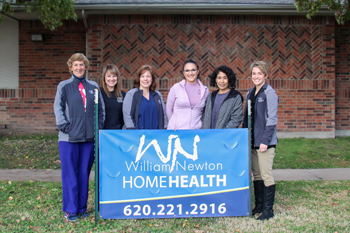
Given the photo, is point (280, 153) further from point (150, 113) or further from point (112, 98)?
point (112, 98)

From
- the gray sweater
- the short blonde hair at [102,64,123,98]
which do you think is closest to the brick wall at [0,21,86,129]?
the short blonde hair at [102,64,123,98]

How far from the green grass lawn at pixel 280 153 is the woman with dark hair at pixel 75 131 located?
292 cm

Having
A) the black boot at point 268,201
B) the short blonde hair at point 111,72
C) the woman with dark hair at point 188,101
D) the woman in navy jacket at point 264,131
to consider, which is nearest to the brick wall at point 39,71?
the short blonde hair at point 111,72

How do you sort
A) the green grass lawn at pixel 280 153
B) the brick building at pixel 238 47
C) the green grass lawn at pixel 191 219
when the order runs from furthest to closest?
1. the brick building at pixel 238 47
2. the green grass lawn at pixel 280 153
3. the green grass lawn at pixel 191 219

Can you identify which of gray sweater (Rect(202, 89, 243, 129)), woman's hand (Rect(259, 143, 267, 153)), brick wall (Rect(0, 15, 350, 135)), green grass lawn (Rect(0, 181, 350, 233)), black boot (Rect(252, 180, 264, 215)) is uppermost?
brick wall (Rect(0, 15, 350, 135))

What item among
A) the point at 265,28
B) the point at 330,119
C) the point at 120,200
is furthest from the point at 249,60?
Answer: the point at 120,200

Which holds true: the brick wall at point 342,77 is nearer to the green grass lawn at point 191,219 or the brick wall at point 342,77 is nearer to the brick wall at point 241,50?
the brick wall at point 241,50

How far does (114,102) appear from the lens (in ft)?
13.8

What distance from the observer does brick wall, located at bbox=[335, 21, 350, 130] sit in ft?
33.2

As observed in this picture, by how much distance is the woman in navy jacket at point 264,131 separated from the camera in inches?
149

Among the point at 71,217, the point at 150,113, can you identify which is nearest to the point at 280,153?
the point at 150,113

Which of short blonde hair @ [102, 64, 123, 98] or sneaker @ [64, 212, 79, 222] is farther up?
short blonde hair @ [102, 64, 123, 98]

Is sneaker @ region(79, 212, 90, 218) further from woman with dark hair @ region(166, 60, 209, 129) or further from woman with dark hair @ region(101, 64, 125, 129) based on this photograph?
A: woman with dark hair @ region(166, 60, 209, 129)

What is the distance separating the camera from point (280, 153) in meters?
7.58
